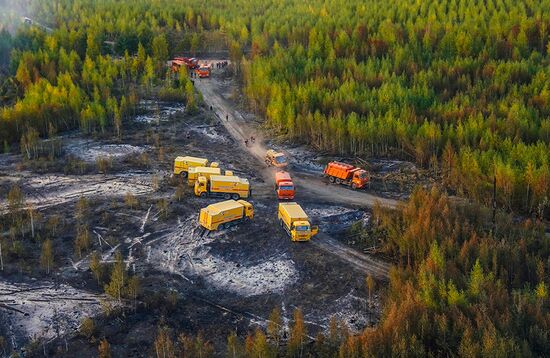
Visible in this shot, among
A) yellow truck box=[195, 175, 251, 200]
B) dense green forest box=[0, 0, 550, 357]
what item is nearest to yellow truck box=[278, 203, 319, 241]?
dense green forest box=[0, 0, 550, 357]

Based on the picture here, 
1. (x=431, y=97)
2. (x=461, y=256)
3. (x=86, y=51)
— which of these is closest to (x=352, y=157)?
(x=431, y=97)

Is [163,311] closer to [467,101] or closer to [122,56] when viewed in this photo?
[467,101]

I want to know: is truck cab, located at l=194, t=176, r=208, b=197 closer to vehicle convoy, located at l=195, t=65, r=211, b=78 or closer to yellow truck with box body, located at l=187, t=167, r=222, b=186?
yellow truck with box body, located at l=187, t=167, r=222, b=186

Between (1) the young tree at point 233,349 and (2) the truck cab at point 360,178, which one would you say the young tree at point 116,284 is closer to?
(1) the young tree at point 233,349

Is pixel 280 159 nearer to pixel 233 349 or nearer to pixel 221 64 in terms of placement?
pixel 233 349

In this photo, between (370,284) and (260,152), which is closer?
(370,284)

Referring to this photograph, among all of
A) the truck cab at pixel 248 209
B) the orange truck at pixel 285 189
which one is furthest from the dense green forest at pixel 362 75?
the truck cab at pixel 248 209

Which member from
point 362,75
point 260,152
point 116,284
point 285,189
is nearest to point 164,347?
point 116,284
